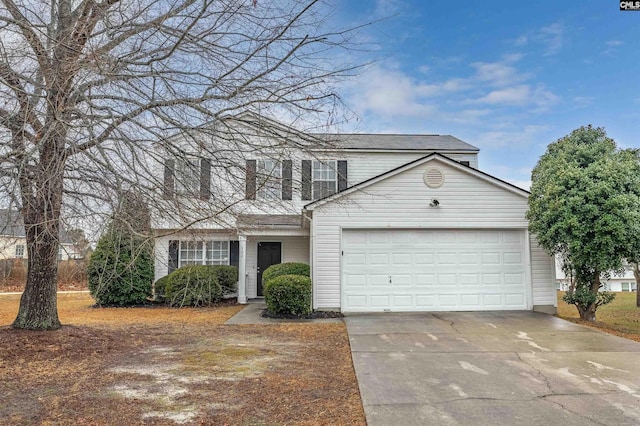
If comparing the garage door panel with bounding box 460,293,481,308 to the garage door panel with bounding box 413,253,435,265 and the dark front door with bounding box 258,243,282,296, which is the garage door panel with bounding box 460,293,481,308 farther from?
the dark front door with bounding box 258,243,282,296

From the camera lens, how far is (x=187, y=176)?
240 inches

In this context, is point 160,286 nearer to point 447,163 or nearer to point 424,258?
point 424,258

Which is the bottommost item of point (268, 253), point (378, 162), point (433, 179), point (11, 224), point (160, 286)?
→ point (160, 286)

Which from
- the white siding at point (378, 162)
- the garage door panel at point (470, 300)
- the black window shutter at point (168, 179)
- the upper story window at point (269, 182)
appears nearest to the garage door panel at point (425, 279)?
the garage door panel at point (470, 300)

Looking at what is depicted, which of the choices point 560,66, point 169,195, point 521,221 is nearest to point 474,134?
point 560,66

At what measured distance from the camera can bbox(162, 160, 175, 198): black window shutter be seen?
19.1 feet

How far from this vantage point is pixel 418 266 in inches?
451

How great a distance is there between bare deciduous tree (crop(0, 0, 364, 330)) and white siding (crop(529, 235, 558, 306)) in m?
8.61

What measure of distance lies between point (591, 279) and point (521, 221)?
219cm

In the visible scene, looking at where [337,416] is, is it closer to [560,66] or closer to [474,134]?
[560,66]

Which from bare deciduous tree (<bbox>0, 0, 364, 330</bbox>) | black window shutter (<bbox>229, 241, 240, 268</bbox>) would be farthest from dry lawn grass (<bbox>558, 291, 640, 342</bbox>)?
black window shutter (<bbox>229, 241, 240, 268</bbox>)

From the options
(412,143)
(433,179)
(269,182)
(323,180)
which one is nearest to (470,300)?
(433,179)

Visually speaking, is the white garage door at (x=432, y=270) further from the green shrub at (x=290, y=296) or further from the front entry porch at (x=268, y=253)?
the front entry porch at (x=268, y=253)

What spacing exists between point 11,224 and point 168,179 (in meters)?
2.04
